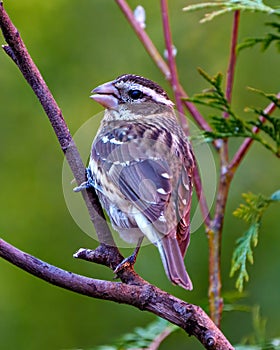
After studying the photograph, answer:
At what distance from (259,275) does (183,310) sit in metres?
2.98

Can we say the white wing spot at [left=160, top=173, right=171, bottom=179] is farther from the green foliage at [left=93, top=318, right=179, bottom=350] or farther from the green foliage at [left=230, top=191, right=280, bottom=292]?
the green foliage at [left=93, top=318, right=179, bottom=350]

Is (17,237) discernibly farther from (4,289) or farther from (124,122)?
(124,122)

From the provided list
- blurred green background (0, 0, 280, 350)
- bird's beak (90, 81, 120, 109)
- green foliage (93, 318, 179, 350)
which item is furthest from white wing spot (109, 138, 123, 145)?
blurred green background (0, 0, 280, 350)

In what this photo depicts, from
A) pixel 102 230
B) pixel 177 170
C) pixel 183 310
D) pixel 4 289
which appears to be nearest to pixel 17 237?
pixel 4 289

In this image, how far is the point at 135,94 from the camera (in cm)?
383

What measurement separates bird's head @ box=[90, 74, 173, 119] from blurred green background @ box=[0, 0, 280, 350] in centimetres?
167

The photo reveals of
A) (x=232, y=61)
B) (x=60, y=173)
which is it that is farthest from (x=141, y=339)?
(x=60, y=173)

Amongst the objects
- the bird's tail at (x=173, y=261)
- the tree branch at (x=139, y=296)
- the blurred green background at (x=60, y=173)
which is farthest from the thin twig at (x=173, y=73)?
the blurred green background at (x=60, y=173)

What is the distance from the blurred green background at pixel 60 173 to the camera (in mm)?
5422

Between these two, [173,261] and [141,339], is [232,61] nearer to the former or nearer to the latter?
[173,261]

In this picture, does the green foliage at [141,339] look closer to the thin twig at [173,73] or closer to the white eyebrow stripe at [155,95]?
the thin twig at [173,73]

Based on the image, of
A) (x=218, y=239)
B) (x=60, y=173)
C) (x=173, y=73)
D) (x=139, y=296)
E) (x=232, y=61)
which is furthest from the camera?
(x=60, y=173)

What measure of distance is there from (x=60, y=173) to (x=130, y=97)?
2079 mm

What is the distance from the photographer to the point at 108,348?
3348mm
